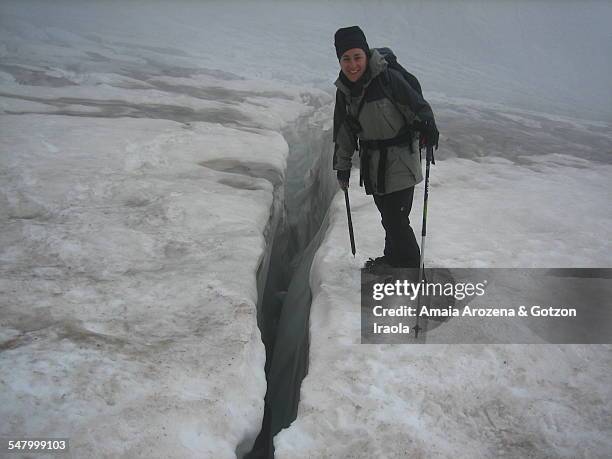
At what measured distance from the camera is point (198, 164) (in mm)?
5961

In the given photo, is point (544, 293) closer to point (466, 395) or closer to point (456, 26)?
point (466, 395)

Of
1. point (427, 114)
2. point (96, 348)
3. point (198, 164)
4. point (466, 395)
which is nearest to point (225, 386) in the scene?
point (96, 348)

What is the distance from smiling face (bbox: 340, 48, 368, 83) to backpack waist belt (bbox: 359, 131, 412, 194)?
509 mm

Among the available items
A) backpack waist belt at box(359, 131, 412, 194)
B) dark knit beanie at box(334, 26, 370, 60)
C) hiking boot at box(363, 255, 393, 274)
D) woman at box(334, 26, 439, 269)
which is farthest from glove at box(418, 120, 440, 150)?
hiking boot at box(363, 255, 393, 274)

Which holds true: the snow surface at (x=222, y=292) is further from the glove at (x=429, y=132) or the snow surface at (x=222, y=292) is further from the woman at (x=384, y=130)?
the glove at (x=429, y=132)

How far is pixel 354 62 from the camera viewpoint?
2812 mm

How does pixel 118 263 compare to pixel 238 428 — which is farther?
pixel 118 263

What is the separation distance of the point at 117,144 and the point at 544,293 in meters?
5.90

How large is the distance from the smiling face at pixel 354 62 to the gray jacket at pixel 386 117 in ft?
0.17

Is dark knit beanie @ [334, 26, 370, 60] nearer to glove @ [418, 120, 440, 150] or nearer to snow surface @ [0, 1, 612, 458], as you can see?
glove @ [418, 120, 440, 150]

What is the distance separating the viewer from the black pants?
10.7ft

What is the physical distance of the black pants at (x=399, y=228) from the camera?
3266 mm

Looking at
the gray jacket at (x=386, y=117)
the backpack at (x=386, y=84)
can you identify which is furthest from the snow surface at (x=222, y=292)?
the backpack at (x=386, y=84)

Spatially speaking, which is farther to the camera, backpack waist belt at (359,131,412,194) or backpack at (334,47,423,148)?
backpack waist belt at (359,131,412,194)
